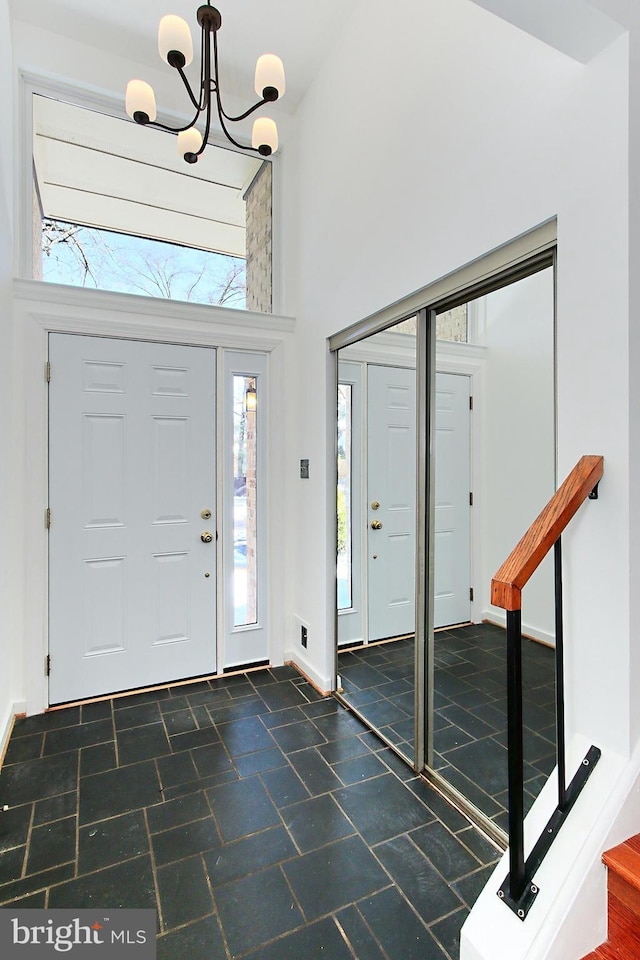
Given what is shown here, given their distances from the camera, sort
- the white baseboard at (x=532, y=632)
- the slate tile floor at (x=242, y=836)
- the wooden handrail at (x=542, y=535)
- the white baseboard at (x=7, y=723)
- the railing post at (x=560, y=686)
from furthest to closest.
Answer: the white baseboard at (x=7, y=723)
the white baseboard at (x=532, y=632)
the slate tile floor at (x=242, y=836)
the railing post at (x=560, y=686)
the wooden handrail at (x=542, y=535)

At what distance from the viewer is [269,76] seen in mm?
1953

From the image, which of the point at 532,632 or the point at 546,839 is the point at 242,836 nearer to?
the point at 546,839

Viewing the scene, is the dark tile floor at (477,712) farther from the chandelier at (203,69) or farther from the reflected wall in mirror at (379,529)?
the chandelier at (203,69)

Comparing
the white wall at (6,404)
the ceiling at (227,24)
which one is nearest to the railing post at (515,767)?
the white wall at (6,404)

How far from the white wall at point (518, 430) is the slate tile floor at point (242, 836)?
2.94 feet

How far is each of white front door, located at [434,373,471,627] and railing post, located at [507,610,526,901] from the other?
101 cm

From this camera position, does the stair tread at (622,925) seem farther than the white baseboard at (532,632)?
No

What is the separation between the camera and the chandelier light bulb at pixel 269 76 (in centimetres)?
195

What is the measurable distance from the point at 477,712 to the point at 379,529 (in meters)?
1.03

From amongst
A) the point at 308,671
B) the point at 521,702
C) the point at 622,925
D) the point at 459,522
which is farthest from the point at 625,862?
the point at 308,671

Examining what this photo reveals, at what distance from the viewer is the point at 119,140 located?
9.91ft

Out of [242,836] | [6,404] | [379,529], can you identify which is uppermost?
[6,404]

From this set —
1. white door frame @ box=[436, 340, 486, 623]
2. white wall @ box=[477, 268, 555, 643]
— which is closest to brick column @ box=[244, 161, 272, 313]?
white door frame @ box=[436, 340, 486, 623]

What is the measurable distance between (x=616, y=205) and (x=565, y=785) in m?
1.51
